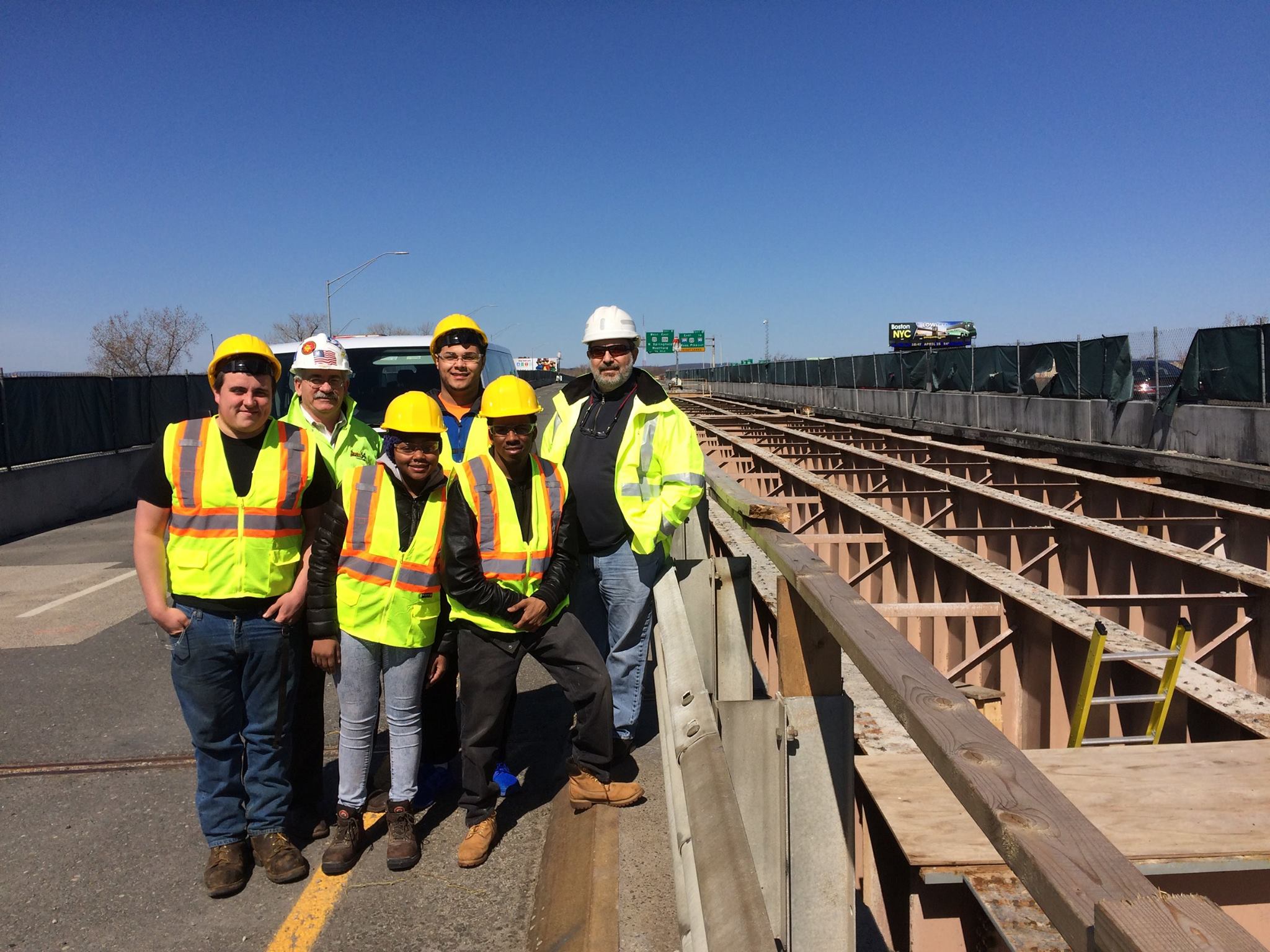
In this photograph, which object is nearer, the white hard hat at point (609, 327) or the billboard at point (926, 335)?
the white hard hat at point (609, 327)

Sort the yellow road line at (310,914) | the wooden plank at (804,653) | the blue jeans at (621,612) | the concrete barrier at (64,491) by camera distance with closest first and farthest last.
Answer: the wooden plank at (804,653)
the yellow road line at (310,914)
the blue jeans at (621,612)
the concrete barrier at (64,491)

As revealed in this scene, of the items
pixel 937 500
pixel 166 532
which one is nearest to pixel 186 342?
pixel 937 500

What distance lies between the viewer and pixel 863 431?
22.0 meters

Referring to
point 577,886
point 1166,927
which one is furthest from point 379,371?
point 1166,927

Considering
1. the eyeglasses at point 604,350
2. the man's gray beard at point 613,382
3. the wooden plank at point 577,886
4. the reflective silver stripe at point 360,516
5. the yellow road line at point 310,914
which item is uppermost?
the eyeglasses at point 604,350

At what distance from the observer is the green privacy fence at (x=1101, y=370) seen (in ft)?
45.3

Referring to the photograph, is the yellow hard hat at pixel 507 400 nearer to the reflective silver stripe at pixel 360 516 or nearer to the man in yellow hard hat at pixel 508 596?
the man in yellow hard hat at pixel 508 596

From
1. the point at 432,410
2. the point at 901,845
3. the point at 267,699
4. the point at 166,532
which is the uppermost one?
the point at 432,410

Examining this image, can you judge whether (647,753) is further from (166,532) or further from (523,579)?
(166,532)

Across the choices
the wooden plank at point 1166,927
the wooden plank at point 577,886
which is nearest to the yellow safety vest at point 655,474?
the wooden plank at point 577,886

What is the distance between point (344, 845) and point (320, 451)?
67.5 inches

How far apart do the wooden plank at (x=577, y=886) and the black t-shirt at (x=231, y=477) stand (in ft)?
5.36

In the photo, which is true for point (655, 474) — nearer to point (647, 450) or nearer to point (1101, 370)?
point (647, 450)

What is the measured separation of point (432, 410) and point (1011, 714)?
444cm
